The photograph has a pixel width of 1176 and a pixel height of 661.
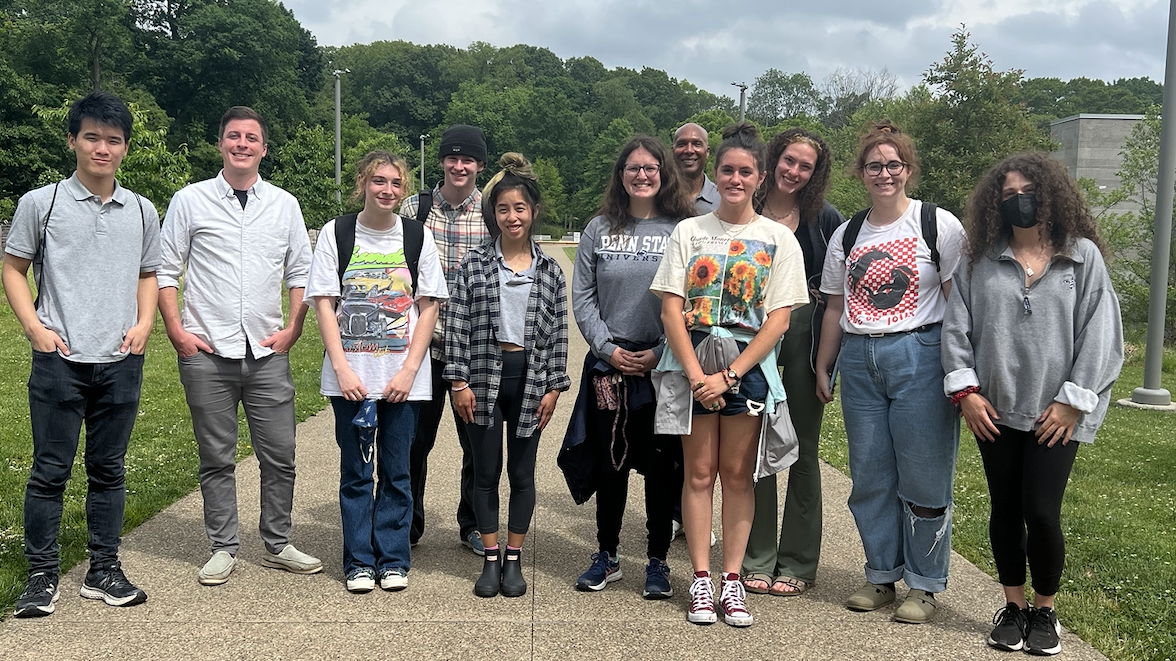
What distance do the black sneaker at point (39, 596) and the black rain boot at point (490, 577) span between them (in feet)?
5.86

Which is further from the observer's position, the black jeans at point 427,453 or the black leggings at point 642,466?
the black jeans at point 427,453

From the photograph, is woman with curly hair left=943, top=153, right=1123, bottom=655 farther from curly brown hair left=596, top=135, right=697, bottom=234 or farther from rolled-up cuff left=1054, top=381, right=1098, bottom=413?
curly brown hair left=596, top=135, right=697, bottom=234

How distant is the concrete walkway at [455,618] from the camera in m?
3.77

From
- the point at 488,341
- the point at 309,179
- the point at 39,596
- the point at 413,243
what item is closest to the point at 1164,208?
the point at 488,341

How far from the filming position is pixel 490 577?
446cm

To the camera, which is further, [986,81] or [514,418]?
[986,81]

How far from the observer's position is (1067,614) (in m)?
4.21

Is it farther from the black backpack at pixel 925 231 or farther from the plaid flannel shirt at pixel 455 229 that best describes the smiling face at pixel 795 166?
the plaid flannel shirt at pixel 455 229

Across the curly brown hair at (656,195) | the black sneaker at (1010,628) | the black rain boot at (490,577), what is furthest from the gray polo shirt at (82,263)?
the black sneaker at (1010,628)

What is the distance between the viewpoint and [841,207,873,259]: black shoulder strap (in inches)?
168

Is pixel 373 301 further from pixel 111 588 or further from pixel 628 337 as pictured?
pixel 111 588

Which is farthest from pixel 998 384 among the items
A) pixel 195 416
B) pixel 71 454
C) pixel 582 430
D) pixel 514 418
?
pixel 71 454

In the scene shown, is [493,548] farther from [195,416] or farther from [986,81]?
[986,81]

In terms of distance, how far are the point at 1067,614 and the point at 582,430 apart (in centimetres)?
226
